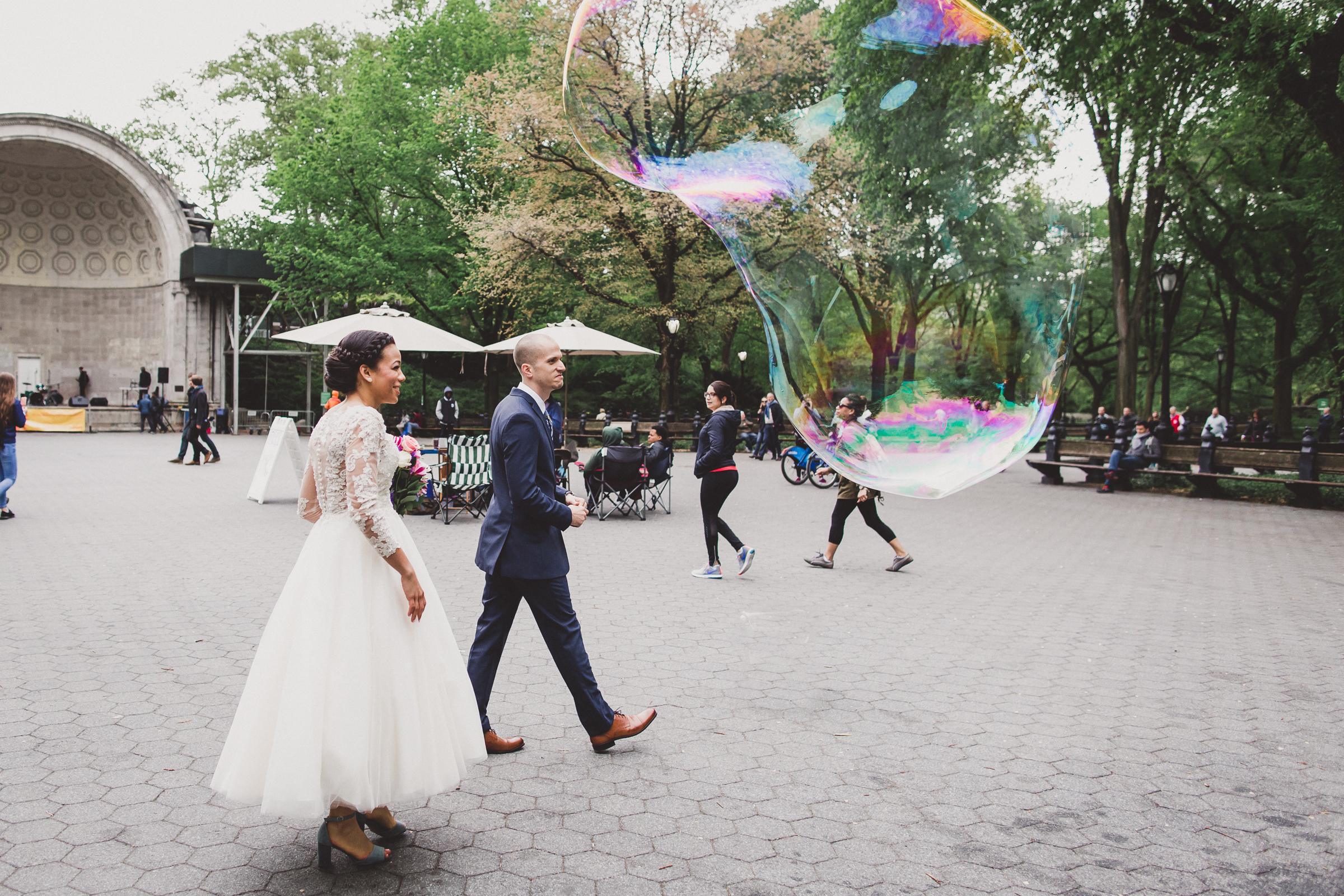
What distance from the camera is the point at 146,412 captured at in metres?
30.5

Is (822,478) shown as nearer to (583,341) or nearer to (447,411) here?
(583,341)

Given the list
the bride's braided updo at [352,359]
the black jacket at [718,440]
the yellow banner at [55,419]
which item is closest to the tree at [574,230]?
the black jacket at [718,440]

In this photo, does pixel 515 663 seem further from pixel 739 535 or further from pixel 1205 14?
pixel 1205 14

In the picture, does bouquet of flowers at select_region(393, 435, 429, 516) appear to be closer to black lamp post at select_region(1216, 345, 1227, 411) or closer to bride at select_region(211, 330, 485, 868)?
bride at select_region(211, 330, 485, 868)

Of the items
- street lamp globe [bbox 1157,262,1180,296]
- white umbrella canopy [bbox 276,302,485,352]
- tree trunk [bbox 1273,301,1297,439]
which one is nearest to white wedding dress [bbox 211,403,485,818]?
white umbrella canopy [bbox 276,302,485,352]

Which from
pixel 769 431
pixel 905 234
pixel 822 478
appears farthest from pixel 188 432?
pixel 905 234

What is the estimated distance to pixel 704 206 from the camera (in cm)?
654

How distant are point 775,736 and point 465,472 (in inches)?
324

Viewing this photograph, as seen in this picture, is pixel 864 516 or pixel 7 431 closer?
pixel 864 516

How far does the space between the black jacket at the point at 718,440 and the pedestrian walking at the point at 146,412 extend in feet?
92.2

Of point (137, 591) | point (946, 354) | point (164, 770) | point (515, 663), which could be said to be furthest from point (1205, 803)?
point (137, 591)

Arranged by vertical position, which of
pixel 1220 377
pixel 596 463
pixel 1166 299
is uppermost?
pixel 1166 299

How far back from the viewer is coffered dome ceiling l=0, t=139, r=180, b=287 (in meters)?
35.1

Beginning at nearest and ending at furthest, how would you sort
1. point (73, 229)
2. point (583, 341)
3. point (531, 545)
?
point (531, 545), point (583, 341), point (73, 229)
